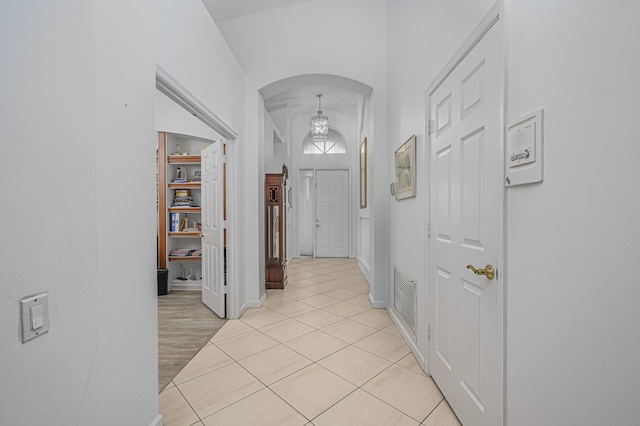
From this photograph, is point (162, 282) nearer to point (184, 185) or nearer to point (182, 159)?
point (184, 185)

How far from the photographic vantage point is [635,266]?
67 cm

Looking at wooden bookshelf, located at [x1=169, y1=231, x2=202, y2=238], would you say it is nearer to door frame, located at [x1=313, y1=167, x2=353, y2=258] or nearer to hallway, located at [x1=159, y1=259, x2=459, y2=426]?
hallway, located at [x1=159, y1=259, x2=459, y2=426]

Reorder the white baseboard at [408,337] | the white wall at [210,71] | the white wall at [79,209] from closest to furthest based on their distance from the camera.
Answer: the white wall at [79,209] → the white wall at [210,71] → the white baseboard at [408,337]

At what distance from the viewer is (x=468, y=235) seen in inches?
59.5

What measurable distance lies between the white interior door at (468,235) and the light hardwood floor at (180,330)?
1.94 meters

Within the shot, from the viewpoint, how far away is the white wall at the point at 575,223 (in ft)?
2.27

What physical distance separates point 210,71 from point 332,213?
5219 mm

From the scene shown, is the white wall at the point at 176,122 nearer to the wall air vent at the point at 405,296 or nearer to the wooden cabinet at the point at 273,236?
the wooden cabinet at the point at 273,236

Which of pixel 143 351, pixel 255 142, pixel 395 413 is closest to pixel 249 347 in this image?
pixel 143 351

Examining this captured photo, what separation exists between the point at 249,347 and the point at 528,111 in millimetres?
2607

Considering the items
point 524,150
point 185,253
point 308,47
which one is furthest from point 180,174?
point 524,150

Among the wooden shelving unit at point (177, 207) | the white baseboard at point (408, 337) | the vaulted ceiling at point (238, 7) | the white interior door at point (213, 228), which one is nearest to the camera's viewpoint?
the white baseboard at point (408, 337)

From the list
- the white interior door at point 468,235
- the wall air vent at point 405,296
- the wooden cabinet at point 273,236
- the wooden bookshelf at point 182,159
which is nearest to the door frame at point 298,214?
the wooden cabinet at point 273,236

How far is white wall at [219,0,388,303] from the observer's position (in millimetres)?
3467
